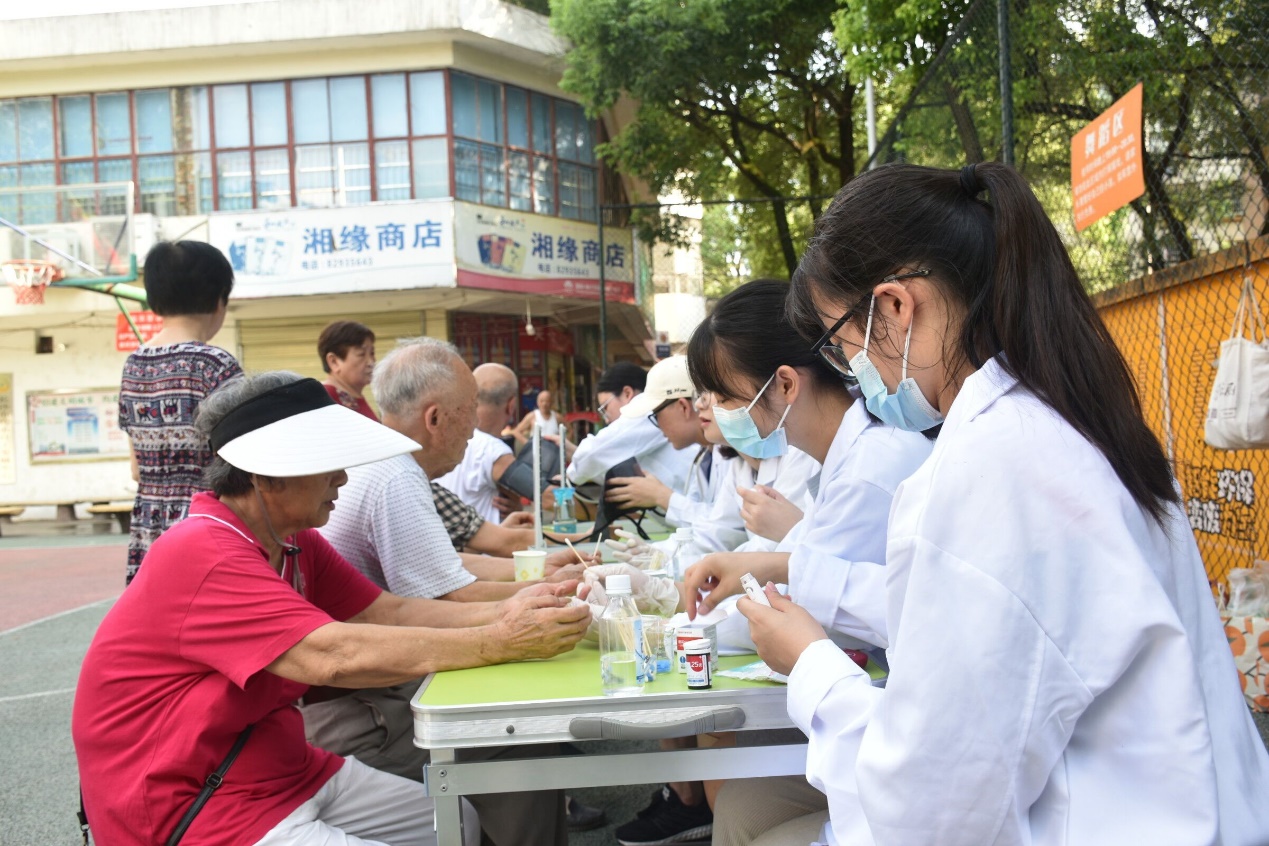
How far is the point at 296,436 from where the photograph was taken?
218 cm

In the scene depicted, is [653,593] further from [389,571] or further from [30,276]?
[30,276]

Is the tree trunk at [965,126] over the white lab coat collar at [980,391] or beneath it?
over

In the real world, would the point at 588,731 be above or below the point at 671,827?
above

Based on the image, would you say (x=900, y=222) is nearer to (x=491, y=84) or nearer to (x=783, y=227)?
(x=783, y=227)

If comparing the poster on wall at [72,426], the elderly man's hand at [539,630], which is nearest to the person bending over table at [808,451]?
the elderly man's hand at [539,630]

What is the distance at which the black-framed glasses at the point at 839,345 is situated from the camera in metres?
1.40

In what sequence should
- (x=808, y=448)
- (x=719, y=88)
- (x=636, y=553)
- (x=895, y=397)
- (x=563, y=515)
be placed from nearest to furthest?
1. (x=895, y=397)
2. (x=808, y=448)
3. (x=636, y=553)
4. (x=563, y=515)
5. (x=719, y=88)

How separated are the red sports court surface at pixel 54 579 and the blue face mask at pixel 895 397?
308 inches

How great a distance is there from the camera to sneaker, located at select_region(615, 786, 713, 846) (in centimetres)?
339

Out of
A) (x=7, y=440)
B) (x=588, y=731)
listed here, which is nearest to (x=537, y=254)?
(x=7, y=440)

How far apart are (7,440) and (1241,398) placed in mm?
19497

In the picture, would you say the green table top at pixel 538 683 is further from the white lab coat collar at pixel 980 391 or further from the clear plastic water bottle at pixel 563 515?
the clear plastic water bottle at pixel 563 515

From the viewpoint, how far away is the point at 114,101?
57.4ft

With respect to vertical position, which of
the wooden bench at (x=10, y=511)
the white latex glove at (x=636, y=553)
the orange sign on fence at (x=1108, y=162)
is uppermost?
the orange sign on fence at (x=1108, y=162)
